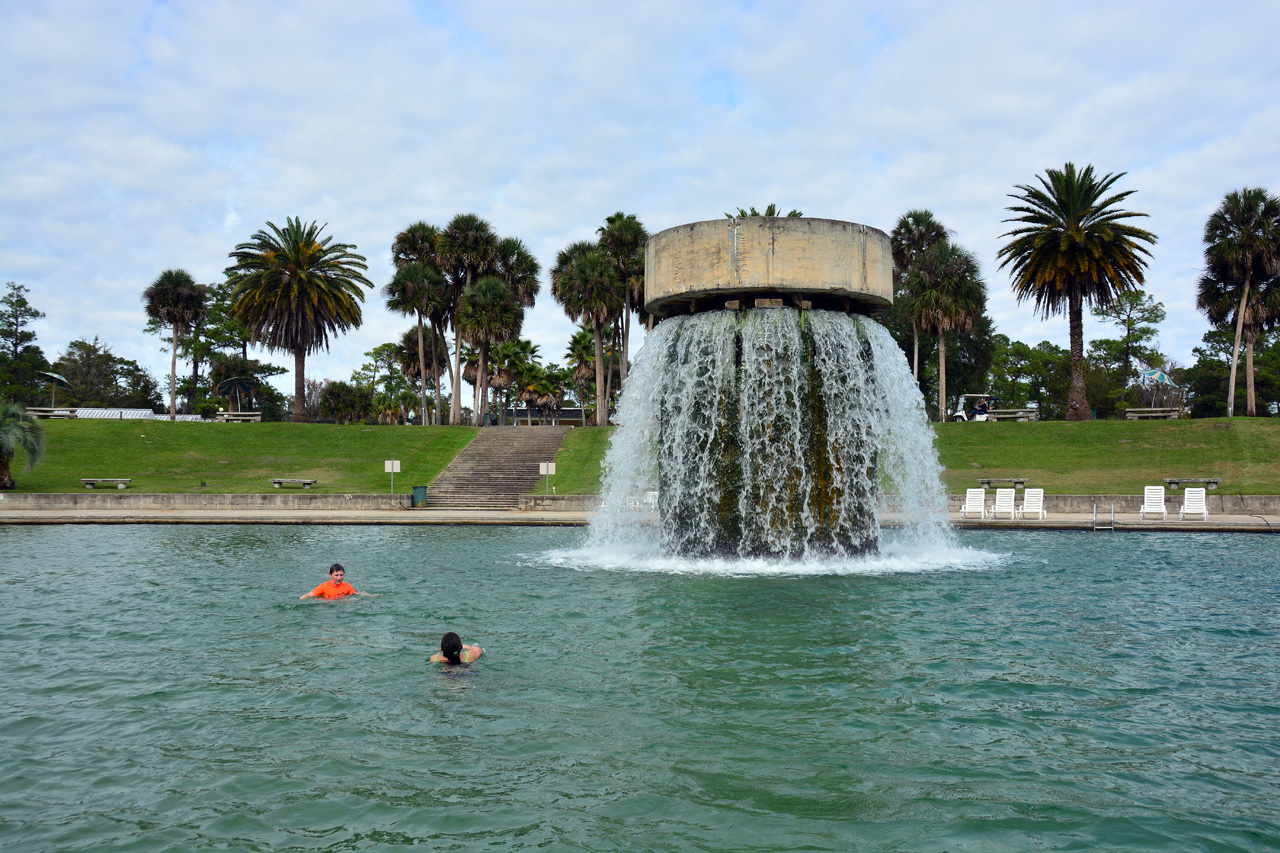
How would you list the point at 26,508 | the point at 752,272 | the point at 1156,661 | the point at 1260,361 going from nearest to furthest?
the point at 1156,661
the point at 752,272
the point at 26,508
the point at 1260,361

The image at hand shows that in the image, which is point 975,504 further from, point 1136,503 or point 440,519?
point 440,519

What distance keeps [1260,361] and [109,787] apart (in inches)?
3473

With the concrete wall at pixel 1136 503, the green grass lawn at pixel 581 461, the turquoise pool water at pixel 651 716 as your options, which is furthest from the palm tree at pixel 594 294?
the turquoise pool water at pixel 651 716

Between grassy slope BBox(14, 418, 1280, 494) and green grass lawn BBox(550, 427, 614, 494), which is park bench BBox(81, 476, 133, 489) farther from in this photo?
green grass lawn BBox(550, 427, 614, 494)

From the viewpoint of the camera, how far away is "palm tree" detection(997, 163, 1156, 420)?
153 feet

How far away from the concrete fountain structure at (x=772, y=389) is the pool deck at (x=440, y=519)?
31.6 ft

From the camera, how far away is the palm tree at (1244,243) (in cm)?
4753

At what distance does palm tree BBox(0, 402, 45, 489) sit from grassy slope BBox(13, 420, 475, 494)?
1.04 m

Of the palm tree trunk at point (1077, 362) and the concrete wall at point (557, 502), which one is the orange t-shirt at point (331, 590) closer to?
the concrete wall at point (557, 502)

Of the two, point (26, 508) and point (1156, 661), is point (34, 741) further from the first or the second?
point (26, 508)

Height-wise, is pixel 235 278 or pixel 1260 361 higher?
pixel 235 278

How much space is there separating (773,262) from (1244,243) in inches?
1740

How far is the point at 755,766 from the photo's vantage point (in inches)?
253

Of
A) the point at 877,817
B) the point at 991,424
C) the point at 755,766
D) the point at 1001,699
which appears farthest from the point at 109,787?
the point at 991,424
